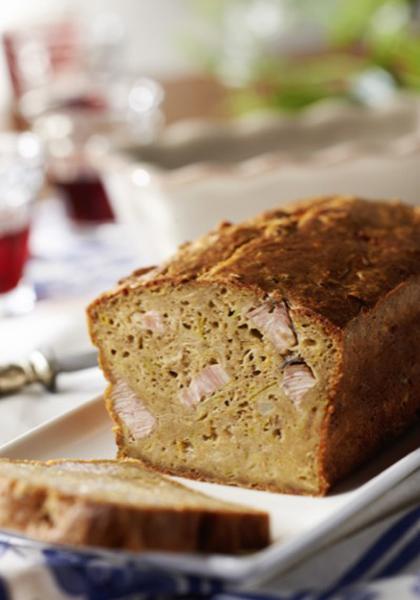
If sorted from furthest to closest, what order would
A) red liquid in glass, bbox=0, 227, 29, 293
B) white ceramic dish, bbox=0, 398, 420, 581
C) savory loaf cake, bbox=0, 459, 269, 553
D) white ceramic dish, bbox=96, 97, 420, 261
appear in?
red liquid in glass, bbox=0, 227, 29, 293 → white ceramic dish, bbox=96, 97, 420, 261 → savory loaf cake, bbox=0, 459, 269, 553 → white ceramic dish, bbox=0, 398, 420, 581

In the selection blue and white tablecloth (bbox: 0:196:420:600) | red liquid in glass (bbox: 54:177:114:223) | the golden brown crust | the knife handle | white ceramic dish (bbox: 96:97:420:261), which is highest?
the golden brown crust

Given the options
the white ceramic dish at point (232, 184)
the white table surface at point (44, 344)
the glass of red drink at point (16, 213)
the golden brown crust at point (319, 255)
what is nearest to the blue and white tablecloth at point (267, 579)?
the golden brown crust at point (319, 255)

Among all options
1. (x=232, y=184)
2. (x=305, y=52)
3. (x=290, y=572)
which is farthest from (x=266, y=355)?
(x=305, y=52)

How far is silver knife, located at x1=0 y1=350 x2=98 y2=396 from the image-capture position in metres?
3.36

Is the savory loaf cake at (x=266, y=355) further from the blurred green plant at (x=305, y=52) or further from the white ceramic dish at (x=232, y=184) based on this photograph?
the blurred green plant at (x=305, y=52)

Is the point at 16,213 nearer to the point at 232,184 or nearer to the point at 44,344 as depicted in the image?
the point at 232,184

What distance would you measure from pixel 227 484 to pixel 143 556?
0.65 metres

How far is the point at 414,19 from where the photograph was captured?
25.5 ft

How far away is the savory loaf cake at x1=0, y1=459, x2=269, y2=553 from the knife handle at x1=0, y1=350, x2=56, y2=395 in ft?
3.14

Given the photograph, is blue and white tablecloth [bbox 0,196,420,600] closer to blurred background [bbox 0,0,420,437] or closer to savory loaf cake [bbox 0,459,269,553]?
savory loaf cake [bbox 0,459,269,553]

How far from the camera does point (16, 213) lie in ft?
15.9

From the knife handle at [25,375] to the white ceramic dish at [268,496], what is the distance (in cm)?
30

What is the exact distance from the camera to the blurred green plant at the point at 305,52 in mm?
6746

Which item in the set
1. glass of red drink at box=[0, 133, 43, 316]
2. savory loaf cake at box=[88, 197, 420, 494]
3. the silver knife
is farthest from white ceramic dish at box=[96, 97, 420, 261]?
savory loaf cake at box=[88, 197, 420, 494]
